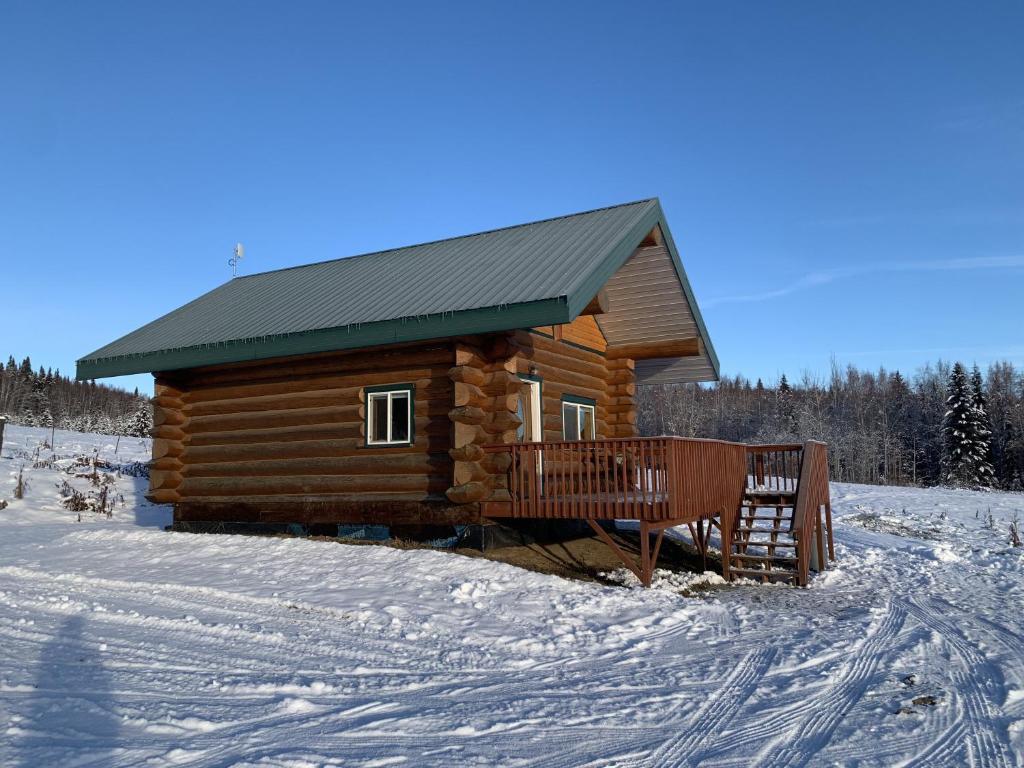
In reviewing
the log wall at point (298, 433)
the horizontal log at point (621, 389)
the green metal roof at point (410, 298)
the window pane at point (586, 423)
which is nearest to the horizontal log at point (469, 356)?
the green metal roof at point (410, 298)

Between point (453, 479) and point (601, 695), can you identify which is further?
point (453, 479)

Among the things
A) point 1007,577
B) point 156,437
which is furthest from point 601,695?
point 156,437

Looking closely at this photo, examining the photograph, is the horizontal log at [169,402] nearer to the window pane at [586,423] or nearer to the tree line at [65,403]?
the window pane at [586,423]

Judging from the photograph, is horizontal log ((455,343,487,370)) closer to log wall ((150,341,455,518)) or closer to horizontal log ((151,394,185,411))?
log wall ((150,341,455,518))

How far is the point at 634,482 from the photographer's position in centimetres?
1188

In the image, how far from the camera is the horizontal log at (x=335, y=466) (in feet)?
45.7

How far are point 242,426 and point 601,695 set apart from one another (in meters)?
11.8

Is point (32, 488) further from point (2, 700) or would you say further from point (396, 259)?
point (2, 700)

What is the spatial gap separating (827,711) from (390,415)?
387 inches

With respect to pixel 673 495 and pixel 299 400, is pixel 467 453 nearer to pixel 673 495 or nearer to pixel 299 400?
pixel 673 495

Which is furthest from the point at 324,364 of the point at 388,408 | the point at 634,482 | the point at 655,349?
the point at 655,349

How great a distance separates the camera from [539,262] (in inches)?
560

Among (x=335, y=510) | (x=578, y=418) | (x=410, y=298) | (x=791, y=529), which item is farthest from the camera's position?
(x=578, y=418)

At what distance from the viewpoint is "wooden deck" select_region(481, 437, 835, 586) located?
38.3 ft
